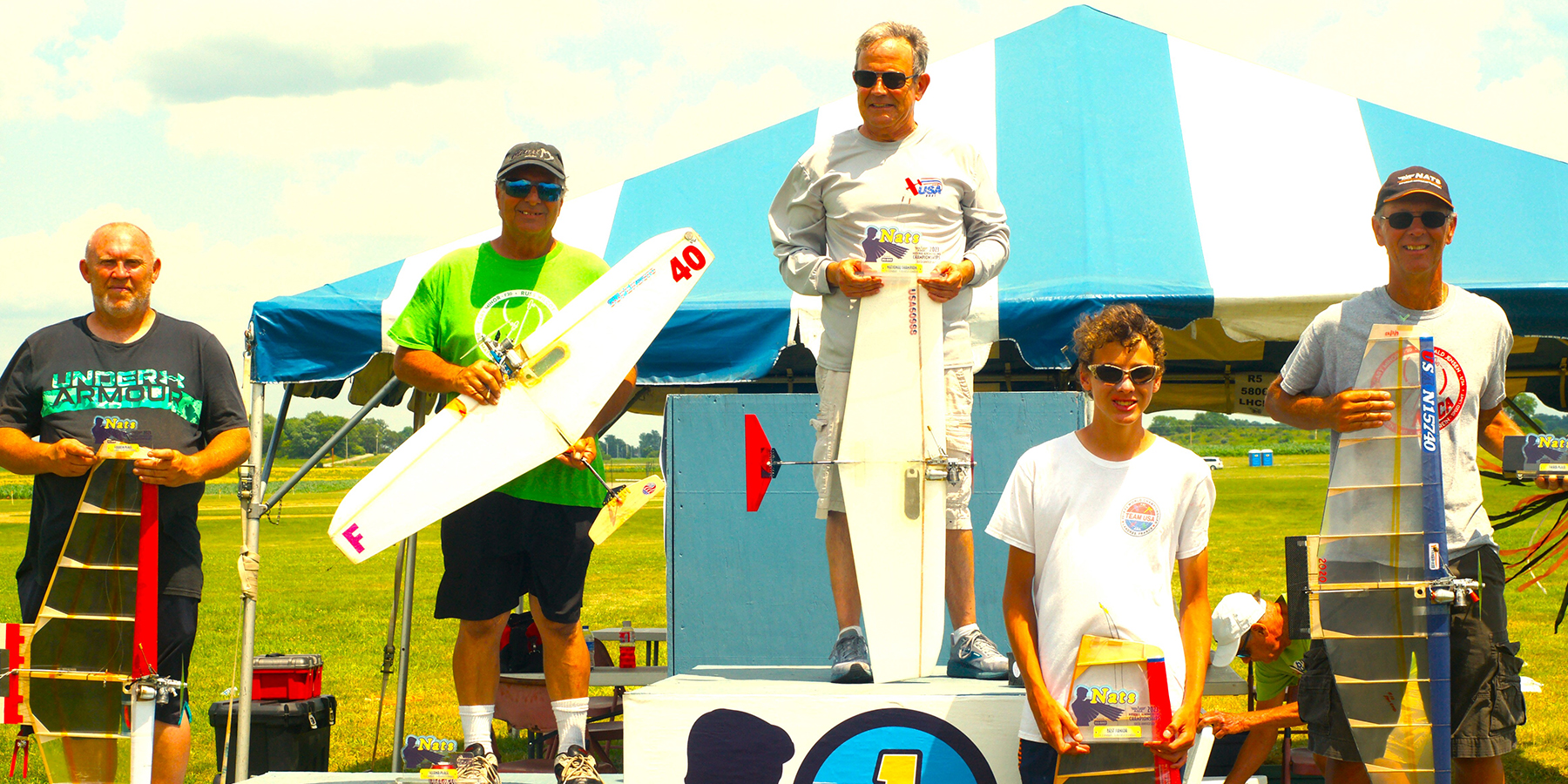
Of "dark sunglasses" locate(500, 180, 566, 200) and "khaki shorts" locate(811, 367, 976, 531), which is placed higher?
"dark sunglasses" locate(500, 180, 566, 200)

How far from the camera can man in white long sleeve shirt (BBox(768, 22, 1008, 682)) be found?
2.96 meters

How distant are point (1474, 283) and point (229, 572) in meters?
22.7

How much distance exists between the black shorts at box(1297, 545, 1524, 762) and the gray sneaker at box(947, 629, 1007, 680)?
80 centimetres

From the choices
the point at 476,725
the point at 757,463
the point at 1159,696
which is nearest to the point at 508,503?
the point at 476,725

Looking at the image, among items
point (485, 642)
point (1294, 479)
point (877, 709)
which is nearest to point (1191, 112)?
point (877, 709)

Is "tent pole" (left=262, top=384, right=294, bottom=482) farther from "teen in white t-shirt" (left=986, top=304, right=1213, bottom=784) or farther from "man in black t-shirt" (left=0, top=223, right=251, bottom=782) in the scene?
"teen in white t-shirt" (left=986, top=304, right=1213, bottom=784)

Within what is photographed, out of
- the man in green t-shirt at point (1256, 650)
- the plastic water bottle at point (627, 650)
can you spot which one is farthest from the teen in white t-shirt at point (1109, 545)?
the plastic water bottle at point (627, 650)

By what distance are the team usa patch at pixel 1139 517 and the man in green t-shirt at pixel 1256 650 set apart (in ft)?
3.78

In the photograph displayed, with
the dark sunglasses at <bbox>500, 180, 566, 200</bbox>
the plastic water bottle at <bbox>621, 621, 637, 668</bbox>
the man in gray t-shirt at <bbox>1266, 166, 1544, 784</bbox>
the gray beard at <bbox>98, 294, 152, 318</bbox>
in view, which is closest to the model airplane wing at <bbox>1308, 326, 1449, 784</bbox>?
the man in gray t-shirt at <bbox>1266, 166, 1544, 784</bbox>

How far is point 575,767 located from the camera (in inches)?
111

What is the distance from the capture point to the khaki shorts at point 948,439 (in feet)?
9.89

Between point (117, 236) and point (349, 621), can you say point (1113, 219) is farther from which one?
point (349, 621)

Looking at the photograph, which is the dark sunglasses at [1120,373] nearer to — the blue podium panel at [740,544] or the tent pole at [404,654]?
the blue podium panel at [740,544]

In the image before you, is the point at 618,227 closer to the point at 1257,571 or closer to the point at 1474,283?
the point at 1474,283
